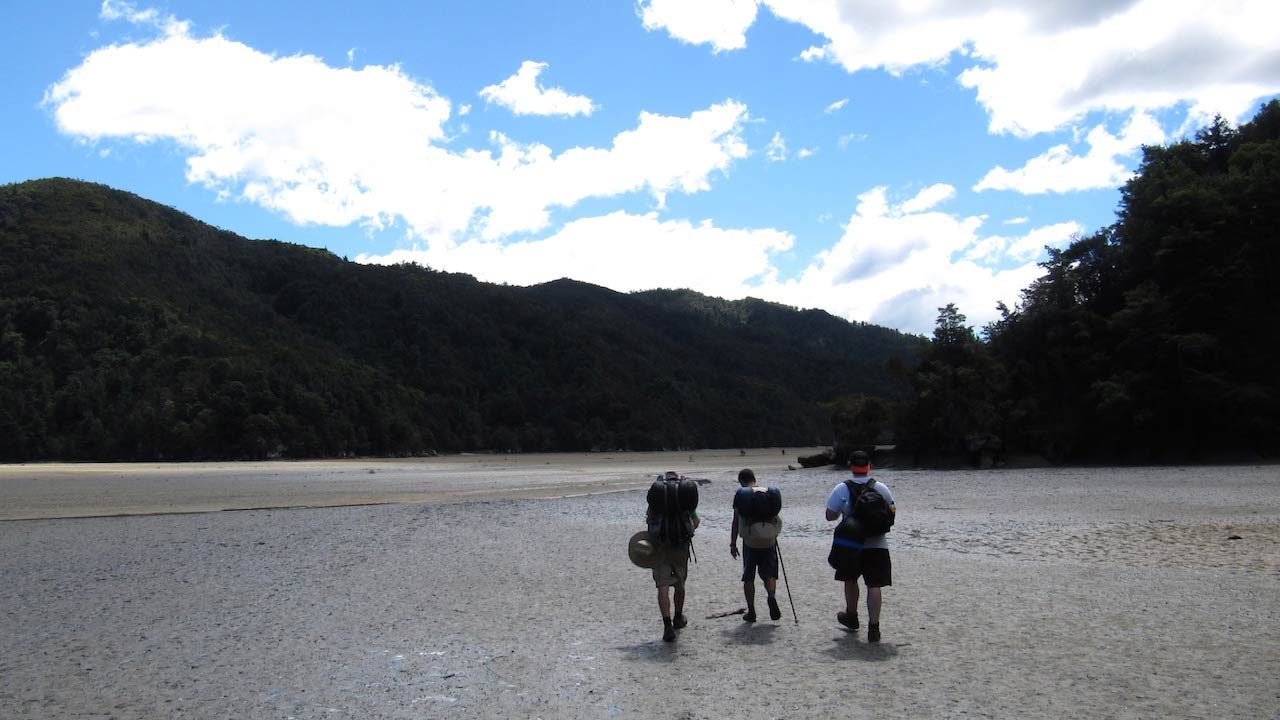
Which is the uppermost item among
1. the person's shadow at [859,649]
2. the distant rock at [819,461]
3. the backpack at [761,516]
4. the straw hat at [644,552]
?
the backpack at [761,516]

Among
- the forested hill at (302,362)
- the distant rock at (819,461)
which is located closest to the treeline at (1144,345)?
the distant rock at (819,461)

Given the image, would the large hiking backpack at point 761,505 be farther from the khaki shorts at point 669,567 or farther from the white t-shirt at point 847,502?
the khaki shorts at point 669,567

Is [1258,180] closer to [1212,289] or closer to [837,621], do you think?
[1212,289]

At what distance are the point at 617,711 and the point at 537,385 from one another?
4609 inches

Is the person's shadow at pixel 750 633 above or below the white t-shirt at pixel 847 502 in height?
below

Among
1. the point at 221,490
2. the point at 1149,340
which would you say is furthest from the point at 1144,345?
the point at 221,490

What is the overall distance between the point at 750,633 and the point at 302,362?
82234mm

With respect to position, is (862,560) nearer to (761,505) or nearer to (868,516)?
(868,516)

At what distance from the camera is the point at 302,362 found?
82938 millimetres

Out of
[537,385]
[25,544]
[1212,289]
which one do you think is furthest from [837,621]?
[537,385]

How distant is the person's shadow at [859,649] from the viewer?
695 centimetres

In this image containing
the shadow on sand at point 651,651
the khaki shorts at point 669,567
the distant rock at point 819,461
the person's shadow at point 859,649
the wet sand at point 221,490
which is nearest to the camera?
the person's shadow at point 859,649

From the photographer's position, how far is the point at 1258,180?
3662 centimetres

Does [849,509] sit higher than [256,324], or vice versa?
[256,324]
